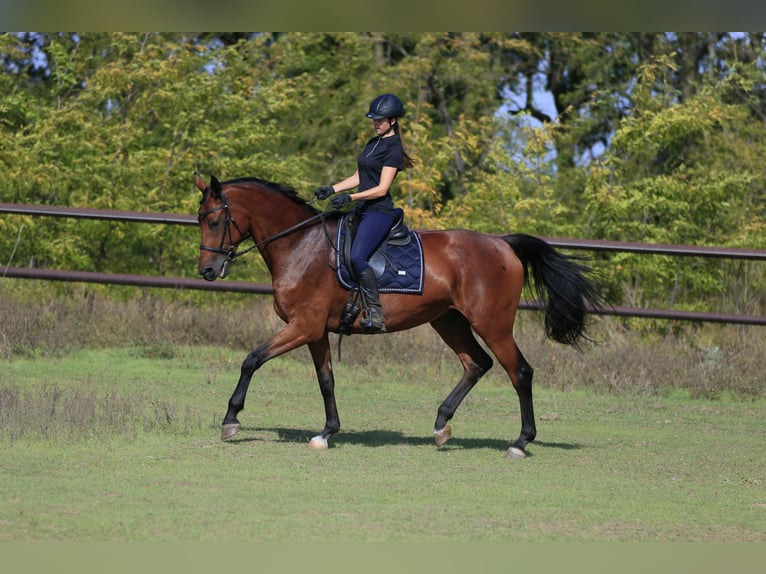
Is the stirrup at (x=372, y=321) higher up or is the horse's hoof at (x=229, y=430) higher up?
the stirrup at (x=372, y=321)

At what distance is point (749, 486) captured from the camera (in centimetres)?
862

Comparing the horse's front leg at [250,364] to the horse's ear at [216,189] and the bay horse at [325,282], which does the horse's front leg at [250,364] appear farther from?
the horse's ear at [216,189]

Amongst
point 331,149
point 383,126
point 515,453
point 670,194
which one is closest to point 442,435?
point 515,453

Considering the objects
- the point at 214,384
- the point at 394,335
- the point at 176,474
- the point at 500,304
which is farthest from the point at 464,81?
the point at 176,474

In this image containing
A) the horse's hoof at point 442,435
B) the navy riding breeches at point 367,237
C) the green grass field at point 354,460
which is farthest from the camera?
the horse's hoof at point 442,435

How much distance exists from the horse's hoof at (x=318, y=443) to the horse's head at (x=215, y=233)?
4.91 feet

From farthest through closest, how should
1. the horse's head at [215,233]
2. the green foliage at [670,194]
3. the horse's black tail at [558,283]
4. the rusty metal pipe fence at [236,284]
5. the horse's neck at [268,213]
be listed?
1. the green foliage at [670,194]
2. the rusty metal pipe fence at [236,284]
3. the horse's black tail at [558,283]
4. the horse's neck at [268,213]
5. the horse's head at [215,233]

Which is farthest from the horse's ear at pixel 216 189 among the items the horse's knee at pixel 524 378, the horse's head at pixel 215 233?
the horse's knee at pixel 524 378

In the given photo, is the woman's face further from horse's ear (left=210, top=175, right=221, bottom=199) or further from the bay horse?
horse's ear (left=210, top=175, right=221, bottom=199)

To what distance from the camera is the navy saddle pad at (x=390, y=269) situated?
9484mm

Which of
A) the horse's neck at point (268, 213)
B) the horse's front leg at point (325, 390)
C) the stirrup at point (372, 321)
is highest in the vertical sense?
the horse's neck at point (268, 213)

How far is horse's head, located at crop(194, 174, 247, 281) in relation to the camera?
30.4ft

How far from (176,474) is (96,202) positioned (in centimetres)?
1232

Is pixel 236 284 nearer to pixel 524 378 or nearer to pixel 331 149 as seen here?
pixel 524 378
